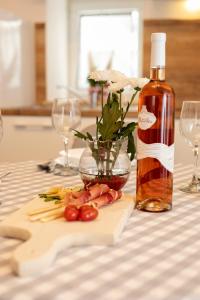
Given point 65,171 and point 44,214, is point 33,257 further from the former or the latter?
point 65,171

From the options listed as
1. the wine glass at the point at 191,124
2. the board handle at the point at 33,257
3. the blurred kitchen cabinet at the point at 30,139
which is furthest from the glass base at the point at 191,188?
the blurred kitchen cabinet at the point at 30,139

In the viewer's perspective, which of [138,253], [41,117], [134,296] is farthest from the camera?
[41,117]

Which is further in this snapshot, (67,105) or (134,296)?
(67,105)

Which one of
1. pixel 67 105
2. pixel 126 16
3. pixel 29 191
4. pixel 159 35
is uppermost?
pixel 126 16

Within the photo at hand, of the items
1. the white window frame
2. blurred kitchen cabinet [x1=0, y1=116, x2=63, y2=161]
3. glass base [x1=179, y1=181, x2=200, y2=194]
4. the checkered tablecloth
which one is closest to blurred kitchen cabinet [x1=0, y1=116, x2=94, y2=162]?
blurred kitchen cabinet [x1=0, y1=116, x2=63, y2=161]

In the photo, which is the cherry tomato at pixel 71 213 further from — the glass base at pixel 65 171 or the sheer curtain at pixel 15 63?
the sheer curtain at pixel 15 63

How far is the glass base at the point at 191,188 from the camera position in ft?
3.94

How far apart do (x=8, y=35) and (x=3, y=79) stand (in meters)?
0.31

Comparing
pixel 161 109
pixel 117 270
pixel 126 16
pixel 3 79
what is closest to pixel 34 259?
pixel 117 270

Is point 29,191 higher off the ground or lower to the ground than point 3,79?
lower

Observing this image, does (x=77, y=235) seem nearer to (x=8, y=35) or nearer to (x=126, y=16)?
(x=8, y=35)

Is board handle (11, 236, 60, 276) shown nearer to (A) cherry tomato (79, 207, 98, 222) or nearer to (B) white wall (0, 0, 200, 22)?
(A) cherry tomato (79, 207, 98, 222)

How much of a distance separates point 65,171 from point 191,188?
1.33ft

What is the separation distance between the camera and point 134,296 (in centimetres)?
60
